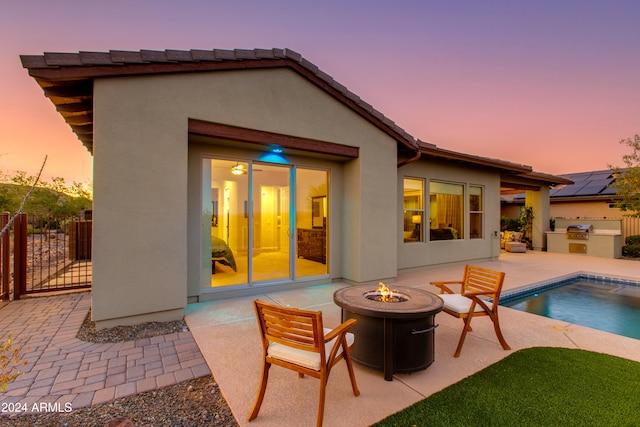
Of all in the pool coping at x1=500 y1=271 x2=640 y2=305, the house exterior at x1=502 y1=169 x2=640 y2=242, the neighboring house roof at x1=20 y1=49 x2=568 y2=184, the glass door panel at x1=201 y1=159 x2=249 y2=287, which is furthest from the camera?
the house exterior at x1=502 y1=169 x2=640 y2=242

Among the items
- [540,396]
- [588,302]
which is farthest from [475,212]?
[540,396]

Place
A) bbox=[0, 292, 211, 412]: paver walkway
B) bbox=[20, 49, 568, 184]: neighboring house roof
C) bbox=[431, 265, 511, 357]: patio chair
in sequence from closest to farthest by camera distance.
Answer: bbox=[0, 292, 211, 412]: paver walkway < bbox=[431, 265, 511, 357]: patio chair < bbox=[20, 49, 568, 184]: neighboring house roof

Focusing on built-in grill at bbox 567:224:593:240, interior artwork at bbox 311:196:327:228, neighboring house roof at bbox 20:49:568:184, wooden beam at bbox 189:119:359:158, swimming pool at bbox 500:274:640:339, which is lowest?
swimming pool at bbox 500:274:640:339

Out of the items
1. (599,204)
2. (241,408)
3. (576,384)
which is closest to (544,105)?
(599,204)

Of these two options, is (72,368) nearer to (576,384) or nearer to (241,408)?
(241,408)

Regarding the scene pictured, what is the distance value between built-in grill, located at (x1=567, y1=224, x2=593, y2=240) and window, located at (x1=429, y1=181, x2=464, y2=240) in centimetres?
712

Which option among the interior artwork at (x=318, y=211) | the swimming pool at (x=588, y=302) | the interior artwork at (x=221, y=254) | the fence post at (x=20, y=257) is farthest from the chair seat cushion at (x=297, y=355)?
the fence post at (x=20, y=257)

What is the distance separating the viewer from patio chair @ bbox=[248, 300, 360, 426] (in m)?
2.14

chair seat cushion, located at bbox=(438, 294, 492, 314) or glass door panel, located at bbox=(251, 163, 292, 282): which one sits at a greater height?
glass door panel, located at bbox=(251, 163, 292, 282)

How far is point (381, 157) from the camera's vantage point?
7066 mm

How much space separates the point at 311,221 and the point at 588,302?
6562 millimetres

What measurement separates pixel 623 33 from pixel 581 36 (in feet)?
4.24

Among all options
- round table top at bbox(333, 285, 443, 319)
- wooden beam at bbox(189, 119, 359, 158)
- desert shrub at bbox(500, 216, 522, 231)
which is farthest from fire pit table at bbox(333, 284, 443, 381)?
desert shrub at bbox(500, 216, 522, 231)

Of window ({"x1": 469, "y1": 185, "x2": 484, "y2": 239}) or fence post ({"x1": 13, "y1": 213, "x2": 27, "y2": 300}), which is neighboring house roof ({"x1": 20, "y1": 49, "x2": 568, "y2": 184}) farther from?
window ({"x1": 469, "y1": 185, "x2": 484, "y2": 239})
